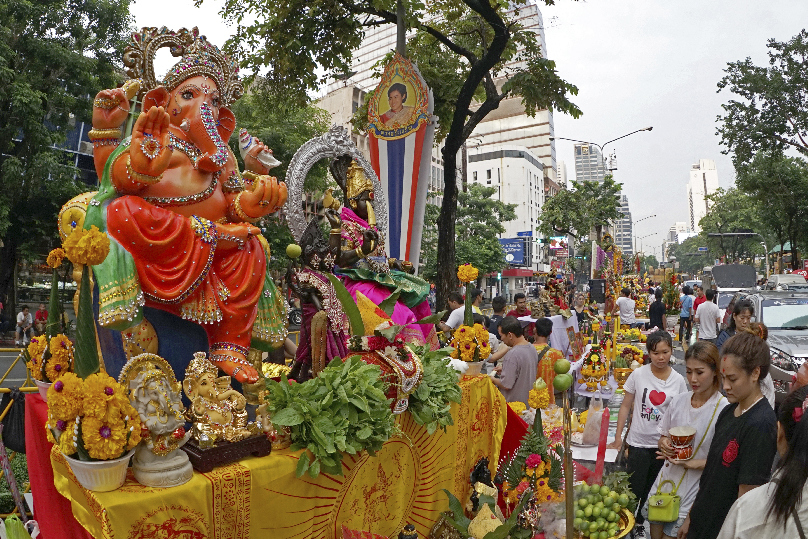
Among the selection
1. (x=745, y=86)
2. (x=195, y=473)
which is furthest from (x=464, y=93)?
(x=745, y=86)

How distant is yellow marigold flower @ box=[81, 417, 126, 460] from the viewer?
2.29 m

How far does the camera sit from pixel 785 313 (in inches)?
387

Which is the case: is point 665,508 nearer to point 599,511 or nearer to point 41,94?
point 599,511

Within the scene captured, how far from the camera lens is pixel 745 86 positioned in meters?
21.5

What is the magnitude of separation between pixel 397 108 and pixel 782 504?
716cm

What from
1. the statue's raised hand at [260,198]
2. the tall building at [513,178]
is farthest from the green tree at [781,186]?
the tall building at [513,178]

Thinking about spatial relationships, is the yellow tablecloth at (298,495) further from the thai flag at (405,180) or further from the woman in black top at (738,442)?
the thai flag at (405,180)

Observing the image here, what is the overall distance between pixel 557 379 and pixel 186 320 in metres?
2.26

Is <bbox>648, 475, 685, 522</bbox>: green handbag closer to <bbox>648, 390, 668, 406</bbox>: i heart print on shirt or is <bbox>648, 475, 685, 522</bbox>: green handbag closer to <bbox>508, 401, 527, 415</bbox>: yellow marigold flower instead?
<bbox>648, 390, 668, 406</bbox>: i heart print on shirt

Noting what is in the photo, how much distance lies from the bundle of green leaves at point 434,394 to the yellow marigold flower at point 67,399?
1.97m

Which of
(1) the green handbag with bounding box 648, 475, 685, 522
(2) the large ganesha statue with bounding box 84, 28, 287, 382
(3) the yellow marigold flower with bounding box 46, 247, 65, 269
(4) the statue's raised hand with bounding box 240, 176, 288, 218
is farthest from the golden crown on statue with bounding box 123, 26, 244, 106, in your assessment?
(1) the green handbag with bounding box 648, 475, 685, 522

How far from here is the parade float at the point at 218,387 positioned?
2.52m

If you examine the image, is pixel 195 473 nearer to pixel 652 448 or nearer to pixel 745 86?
pixel 652 448

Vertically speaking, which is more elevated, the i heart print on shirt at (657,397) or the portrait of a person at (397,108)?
the portrait of a person at (397,108)
